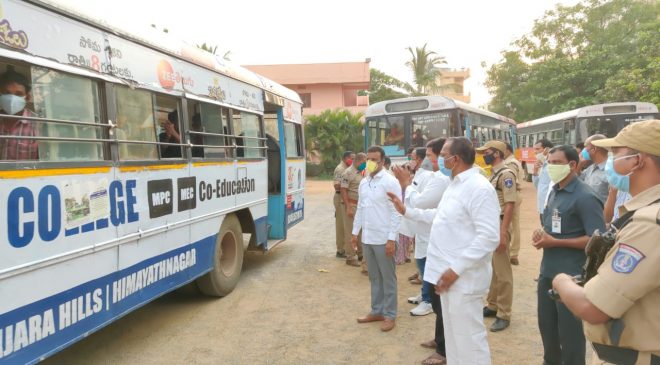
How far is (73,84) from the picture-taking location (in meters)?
3.38

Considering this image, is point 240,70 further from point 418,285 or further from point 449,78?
A: point 449,78

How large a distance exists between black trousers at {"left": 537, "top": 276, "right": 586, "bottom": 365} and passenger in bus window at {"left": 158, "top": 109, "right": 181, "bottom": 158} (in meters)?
3.50

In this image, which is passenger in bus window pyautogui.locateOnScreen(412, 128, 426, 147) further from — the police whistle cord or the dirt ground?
the police whistle cord

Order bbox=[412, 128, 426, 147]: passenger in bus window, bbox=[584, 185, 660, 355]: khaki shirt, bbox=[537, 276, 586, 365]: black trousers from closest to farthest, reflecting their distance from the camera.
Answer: bbox=[584, 185, 660, 355]: khaki shirt < bbox=[537, 276, 586, 365]: black trousers < bbox=[412, 128, 426, 147]: passenger in bus window

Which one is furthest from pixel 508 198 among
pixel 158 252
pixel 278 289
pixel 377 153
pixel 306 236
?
pixel 306 236

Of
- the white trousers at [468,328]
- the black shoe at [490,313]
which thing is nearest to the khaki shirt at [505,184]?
the black shoe at [490,313]

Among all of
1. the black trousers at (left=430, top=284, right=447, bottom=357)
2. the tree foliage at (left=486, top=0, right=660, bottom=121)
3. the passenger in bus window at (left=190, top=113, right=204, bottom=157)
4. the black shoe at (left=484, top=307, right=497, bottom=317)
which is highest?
the tree foliage at (left=486, top=0, right=660, bottom=121)

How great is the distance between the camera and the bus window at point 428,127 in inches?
452

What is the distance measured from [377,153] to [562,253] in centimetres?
212

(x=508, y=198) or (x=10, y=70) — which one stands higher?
(x=10, y=70)

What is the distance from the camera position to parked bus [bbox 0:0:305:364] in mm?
2820

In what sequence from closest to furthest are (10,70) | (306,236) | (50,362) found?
1. (10,70)
2. (50,362)
3. (306,236)

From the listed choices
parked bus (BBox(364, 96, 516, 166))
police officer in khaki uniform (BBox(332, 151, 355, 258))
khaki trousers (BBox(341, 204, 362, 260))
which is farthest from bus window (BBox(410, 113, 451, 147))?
khaki trousers (BBox(341, 204, 362, 260))

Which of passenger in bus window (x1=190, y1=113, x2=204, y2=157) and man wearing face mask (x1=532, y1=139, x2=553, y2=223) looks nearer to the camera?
passenger in bus window (x1=190, y1=113, x2=204, y2=157)
